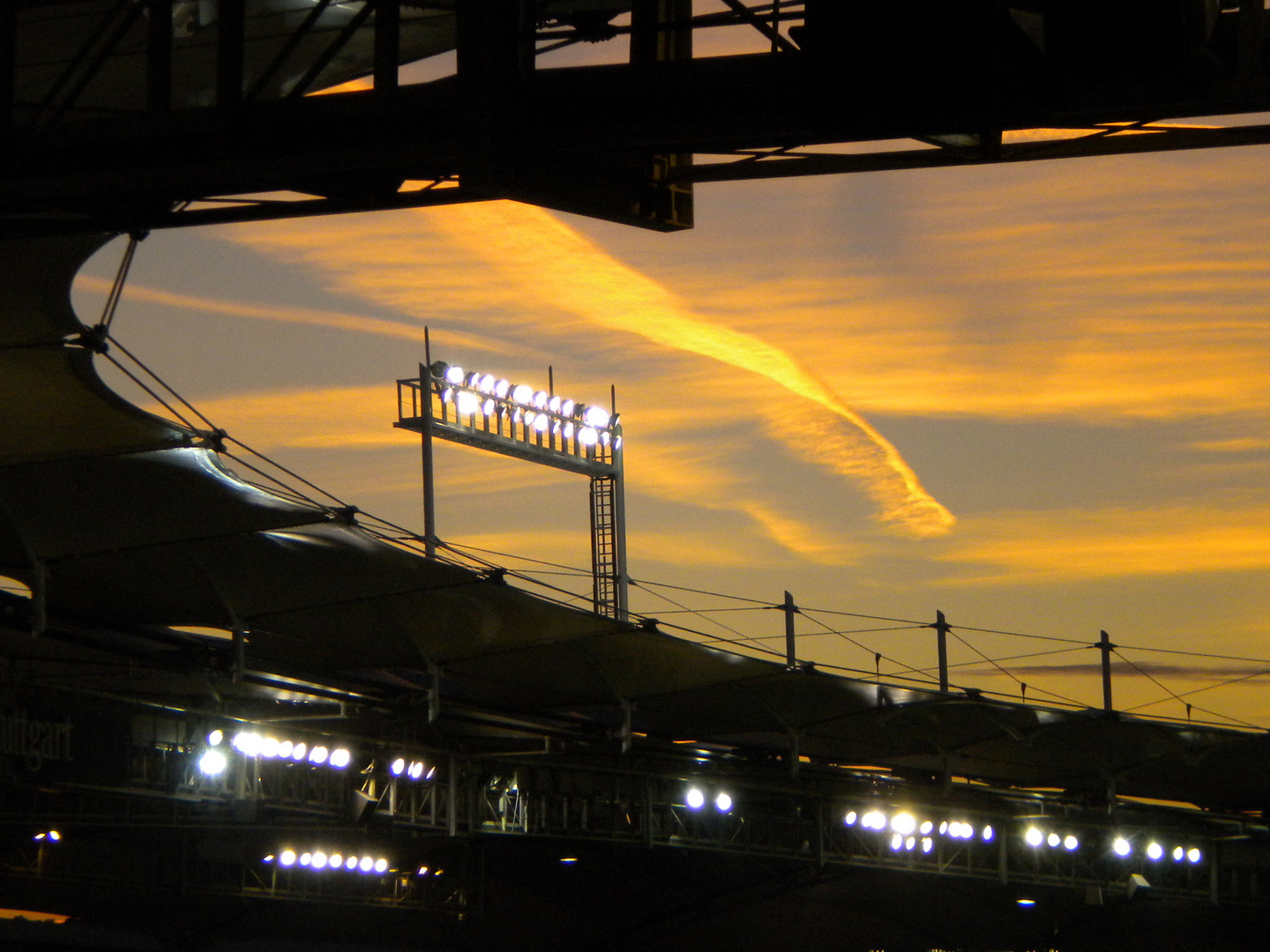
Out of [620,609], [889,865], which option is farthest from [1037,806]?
[620,609]

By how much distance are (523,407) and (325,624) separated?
14302mm

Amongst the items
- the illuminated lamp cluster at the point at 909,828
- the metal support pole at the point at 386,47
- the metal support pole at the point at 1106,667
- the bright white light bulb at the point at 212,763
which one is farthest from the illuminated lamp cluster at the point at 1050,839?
the metal support pole at the point at 386,47

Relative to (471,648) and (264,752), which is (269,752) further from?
(471,648)

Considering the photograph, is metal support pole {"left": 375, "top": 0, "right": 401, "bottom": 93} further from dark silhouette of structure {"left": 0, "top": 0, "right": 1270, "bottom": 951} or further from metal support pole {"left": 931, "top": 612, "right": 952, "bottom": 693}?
metal support pole {"left": 931, "top": 612, "right": 952, "bottom": 693}

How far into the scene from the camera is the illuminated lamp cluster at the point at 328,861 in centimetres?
3662

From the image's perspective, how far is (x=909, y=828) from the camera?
1250 inches

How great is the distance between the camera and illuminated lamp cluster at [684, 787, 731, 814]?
29141 millimetres

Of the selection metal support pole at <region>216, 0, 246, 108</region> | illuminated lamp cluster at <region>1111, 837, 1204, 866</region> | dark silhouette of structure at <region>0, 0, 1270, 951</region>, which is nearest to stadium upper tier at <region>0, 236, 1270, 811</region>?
dark silhouette of structure at <region>0, 0, 1270, 951</region>

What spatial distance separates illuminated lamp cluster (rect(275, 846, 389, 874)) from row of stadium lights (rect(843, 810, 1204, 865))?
41.0 ft

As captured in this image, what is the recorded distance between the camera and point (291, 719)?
21922 millimetres

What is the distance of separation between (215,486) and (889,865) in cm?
1835

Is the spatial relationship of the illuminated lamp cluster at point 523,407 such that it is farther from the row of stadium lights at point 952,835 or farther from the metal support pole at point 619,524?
the row of stadium lights at point 952,835

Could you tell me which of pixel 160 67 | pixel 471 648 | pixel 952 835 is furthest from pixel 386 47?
pixel 952 835

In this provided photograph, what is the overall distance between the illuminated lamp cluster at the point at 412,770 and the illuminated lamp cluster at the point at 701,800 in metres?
5.54
